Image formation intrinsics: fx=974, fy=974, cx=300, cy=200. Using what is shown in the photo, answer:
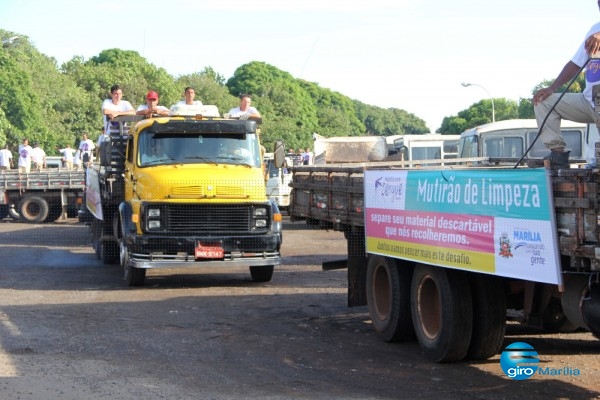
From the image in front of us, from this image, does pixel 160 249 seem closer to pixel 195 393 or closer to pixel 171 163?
pixel 171 163

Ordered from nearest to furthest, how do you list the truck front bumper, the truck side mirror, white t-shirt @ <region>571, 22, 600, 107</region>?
white t-shirt @ <region>571, 22, 600, 107</region>
the truck front bumper
the truck side mirror

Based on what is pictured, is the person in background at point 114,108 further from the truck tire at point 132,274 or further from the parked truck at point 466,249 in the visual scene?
the parked truck at point 466,249

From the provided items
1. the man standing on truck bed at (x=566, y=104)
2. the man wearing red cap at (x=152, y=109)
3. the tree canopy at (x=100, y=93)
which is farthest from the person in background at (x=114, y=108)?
the tree canopy at (x=100, y=93)

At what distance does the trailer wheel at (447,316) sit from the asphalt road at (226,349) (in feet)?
0.54

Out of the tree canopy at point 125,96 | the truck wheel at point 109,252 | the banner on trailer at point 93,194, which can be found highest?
the tree canopy at point 125,96

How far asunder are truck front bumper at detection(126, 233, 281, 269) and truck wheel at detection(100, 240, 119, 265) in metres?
3.77

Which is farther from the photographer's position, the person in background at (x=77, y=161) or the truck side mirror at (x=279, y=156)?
the person in background at (x=77, y=161)

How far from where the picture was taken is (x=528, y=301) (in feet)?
26.9

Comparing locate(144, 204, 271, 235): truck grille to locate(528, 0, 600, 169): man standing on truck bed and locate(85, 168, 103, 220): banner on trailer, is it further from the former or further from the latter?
locate(528, 0, 600, 169): man standing on truck bed

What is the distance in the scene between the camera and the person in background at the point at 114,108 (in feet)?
55.8

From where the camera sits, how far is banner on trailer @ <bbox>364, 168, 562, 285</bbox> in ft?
22.8

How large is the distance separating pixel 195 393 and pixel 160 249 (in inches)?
259

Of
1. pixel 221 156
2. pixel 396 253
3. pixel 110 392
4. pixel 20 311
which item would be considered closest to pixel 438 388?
pixel 396 253

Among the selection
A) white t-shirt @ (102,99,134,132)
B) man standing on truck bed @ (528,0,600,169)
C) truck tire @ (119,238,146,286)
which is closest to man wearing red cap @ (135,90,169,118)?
white t-shirt @ (102,99,134,132)
